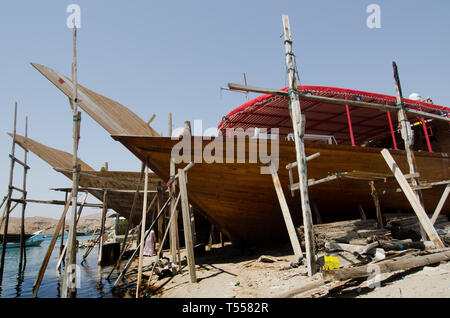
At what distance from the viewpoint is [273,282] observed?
4.59m

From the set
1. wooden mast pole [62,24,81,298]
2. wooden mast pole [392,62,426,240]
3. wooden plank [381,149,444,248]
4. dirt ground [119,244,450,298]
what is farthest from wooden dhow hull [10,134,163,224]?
wooden mast pole [392,62,426,240]

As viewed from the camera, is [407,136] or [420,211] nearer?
[420,211]

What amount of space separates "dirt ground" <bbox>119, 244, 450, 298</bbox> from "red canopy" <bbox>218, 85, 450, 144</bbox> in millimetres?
3975

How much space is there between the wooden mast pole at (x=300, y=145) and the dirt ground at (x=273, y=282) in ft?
1.52

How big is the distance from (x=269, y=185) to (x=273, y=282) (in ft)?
8.76

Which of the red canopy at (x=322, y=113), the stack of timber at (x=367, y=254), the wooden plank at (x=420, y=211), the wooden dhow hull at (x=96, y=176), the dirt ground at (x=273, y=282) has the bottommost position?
the dirt ground at (x=273, y=282)

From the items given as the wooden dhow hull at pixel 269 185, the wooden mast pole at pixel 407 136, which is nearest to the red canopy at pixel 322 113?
the wooden mast pole at pixel 407 136

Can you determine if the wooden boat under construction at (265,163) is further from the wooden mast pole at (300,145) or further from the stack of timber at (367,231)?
the wooden mast pole at (300,145)

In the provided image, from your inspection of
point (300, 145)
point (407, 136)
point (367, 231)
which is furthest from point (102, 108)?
point (407, 136)

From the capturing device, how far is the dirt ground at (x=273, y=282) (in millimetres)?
3287

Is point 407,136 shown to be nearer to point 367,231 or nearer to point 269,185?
point 367,231

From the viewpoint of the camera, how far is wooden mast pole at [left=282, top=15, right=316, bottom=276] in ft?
14.9

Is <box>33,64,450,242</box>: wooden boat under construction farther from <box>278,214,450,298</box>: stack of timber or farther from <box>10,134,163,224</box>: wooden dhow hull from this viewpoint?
<box>10,134,163,224</box>: wooden dhow hull

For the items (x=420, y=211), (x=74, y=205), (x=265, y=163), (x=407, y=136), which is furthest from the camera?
(x=265, y=163)
